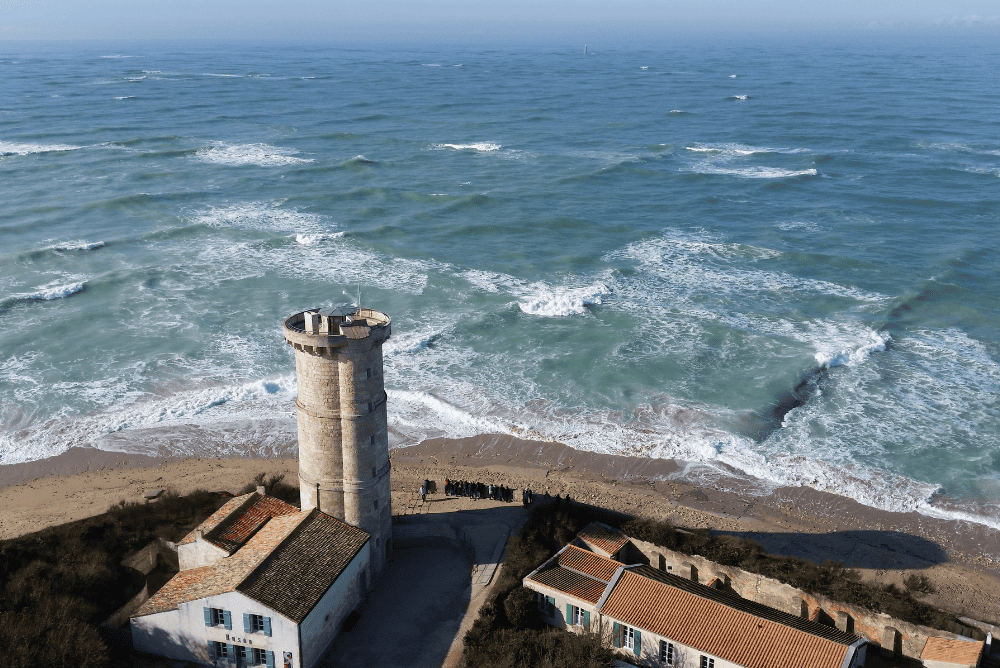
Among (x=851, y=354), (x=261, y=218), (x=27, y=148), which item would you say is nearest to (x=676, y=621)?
(x=851, y=354)

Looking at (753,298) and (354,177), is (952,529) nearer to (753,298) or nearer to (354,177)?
(753,298)

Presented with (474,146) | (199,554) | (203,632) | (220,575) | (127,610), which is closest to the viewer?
(203,632)

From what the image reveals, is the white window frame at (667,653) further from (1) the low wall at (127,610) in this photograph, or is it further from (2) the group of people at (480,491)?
(1) the low wall at (127,610)

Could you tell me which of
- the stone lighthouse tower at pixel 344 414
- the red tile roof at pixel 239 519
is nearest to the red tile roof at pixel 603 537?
the stone lighthouse tower at pixel 344 414

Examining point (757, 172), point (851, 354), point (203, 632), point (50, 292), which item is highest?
point (757, 172)

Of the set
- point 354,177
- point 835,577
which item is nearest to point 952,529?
point 835,577

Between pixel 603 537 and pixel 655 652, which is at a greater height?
pixel 603 537

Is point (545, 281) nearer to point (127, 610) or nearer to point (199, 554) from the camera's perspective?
point (199, 554)
